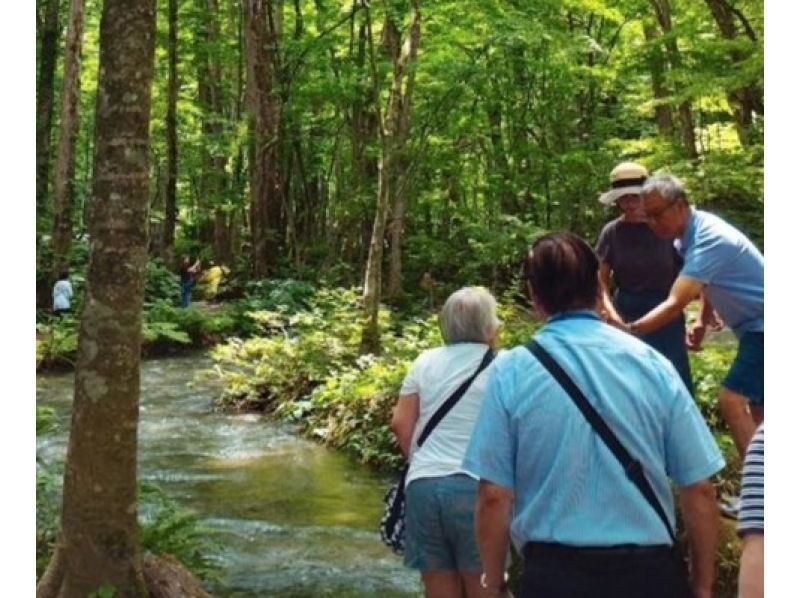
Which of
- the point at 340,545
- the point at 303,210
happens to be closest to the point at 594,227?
the point at 303,210

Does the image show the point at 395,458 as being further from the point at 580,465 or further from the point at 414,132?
the point at 414,132

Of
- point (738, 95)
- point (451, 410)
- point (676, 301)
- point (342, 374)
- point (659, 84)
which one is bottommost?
point (342, 374)

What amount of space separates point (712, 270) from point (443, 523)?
191 cm

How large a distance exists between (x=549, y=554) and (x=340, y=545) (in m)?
5.46

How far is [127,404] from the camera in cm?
491

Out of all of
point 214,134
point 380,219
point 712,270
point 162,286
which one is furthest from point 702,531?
point 214,134

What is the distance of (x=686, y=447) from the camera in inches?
109

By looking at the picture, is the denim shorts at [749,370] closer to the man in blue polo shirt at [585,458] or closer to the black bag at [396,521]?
the black bag at [396,521]

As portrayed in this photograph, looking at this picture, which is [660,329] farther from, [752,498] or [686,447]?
[752,498]

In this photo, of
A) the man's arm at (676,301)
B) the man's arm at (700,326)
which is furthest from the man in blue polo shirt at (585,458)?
the man's arm at (700,326)

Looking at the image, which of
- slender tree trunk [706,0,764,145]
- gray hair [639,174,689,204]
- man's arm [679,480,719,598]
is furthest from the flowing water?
slender tree trunk [706,0,764,145]

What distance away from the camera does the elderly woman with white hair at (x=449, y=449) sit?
411cm

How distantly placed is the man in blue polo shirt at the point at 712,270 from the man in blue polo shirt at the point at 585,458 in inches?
89.7

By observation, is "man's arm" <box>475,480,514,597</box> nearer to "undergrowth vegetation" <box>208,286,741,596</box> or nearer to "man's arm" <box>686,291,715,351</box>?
"man's arm" <box>686,291,715,351</box>
